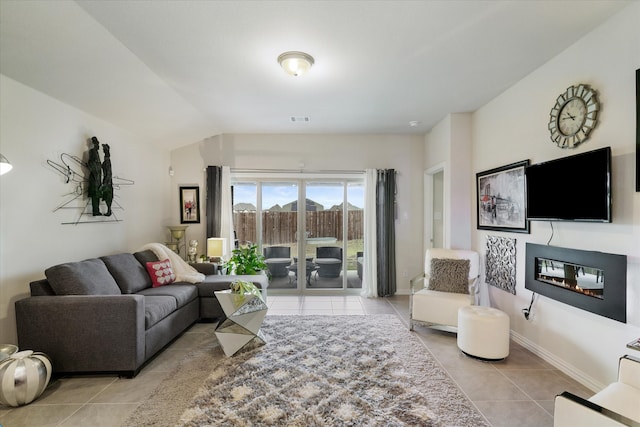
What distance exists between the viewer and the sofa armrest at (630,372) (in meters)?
1.66

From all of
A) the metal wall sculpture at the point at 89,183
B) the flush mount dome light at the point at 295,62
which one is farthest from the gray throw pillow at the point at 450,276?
the metal wall sculpture at the point at 89,183

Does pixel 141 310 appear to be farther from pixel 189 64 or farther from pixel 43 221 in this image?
pixel 189 64

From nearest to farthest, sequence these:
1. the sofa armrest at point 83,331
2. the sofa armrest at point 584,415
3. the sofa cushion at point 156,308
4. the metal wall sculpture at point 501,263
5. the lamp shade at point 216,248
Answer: the sofa armrest at point 584,415 < the sofa armrest at point 83,331 < the sofa cushion at point 156,308 < the metal wall sculpture at point 501,263 < the lamp shade at point 216,248

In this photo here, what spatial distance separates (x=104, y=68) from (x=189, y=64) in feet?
2.51

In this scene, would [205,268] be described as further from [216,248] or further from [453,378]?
[453,378]

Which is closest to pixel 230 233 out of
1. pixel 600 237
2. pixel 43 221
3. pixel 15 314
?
pixel 43 221

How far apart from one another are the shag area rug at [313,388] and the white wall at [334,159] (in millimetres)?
2348

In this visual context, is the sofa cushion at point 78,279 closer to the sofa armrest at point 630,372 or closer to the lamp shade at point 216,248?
the lamp shade at point 216,248

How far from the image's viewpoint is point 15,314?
2.59 meters

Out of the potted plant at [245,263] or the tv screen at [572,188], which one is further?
the potted plant at [245,263]

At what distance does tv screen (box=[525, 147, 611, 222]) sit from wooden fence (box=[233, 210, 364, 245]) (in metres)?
3.17

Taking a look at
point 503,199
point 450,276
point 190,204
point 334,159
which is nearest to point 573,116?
point 503,199

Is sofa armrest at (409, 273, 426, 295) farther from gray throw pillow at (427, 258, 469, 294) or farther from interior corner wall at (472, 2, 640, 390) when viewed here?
interior corner wall at (472, 2, 640, 390)

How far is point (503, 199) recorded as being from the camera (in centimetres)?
352
